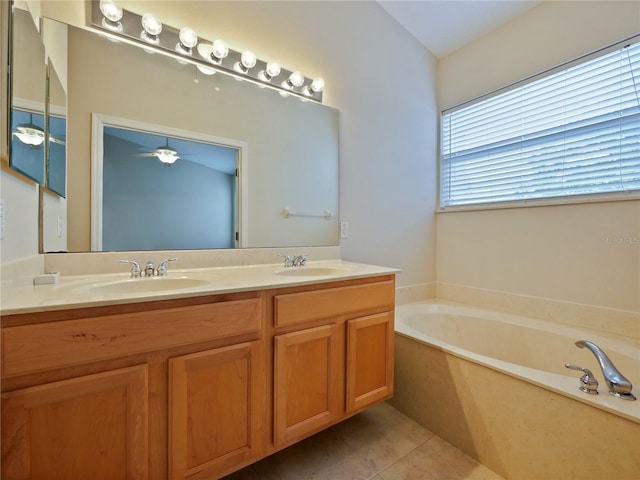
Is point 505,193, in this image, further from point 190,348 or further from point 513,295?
point 190,348

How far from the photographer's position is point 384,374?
5.02 feet

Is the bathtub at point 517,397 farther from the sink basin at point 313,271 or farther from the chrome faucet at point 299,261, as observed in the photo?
the chrome faucet at point 299,261

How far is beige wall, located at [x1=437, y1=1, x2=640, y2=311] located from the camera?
1648mm

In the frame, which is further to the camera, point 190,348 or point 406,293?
point 406,293

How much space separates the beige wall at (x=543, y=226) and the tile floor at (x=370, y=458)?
49.3 inches

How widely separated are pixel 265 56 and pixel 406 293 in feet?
6.51

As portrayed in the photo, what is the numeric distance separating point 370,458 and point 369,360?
0.46 m

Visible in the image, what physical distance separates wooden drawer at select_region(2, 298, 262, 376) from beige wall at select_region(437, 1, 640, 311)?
195 centimetres

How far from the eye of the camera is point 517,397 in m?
1.26

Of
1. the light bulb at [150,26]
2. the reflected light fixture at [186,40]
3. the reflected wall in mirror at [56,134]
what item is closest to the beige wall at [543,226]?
the reflected light fixture at [186,40]

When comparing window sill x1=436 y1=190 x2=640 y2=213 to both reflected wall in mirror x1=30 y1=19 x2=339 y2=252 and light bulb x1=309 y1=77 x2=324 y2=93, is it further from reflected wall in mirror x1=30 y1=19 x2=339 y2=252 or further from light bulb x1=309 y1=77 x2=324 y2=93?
light bulb x1=309 y1=77 x2=324 y2=93

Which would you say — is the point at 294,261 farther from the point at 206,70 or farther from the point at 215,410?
the point at 206,70

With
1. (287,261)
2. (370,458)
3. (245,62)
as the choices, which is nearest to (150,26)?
(245,62)

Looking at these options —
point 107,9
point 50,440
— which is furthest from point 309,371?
point 107,9
